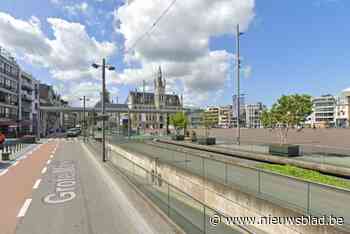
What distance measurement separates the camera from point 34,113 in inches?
3081

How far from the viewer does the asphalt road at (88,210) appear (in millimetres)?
Answer: 7945

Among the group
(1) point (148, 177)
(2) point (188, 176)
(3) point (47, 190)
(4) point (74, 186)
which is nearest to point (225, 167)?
(2) point (188, 176)

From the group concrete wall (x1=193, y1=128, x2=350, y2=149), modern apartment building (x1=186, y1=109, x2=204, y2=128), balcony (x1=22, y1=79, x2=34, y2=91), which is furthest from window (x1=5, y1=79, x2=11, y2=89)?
concrete wall (x1=193, y1=128, x2=350, y2=149)

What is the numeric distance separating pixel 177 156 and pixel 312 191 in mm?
11342

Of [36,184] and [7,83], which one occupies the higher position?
[7,83]

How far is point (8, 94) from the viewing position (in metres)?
57.9

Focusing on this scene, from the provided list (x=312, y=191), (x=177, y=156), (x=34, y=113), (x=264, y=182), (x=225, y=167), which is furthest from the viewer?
(x=34, y=113)

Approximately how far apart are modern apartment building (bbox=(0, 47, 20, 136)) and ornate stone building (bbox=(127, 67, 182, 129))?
74.2 metres

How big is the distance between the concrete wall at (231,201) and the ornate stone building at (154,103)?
12101 centimetres

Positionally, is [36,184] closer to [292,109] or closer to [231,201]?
[231,201]

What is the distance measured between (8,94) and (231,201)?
62.1 m

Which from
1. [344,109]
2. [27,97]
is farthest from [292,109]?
[344,109]

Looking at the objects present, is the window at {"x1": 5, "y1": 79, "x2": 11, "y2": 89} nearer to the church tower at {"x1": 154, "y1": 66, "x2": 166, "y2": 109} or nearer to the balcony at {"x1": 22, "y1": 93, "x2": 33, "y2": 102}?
the balcony at {"x1": 22, "y1": 93, "x2": 33, "y2": 102}

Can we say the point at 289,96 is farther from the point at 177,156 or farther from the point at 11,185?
the point at 11,185
